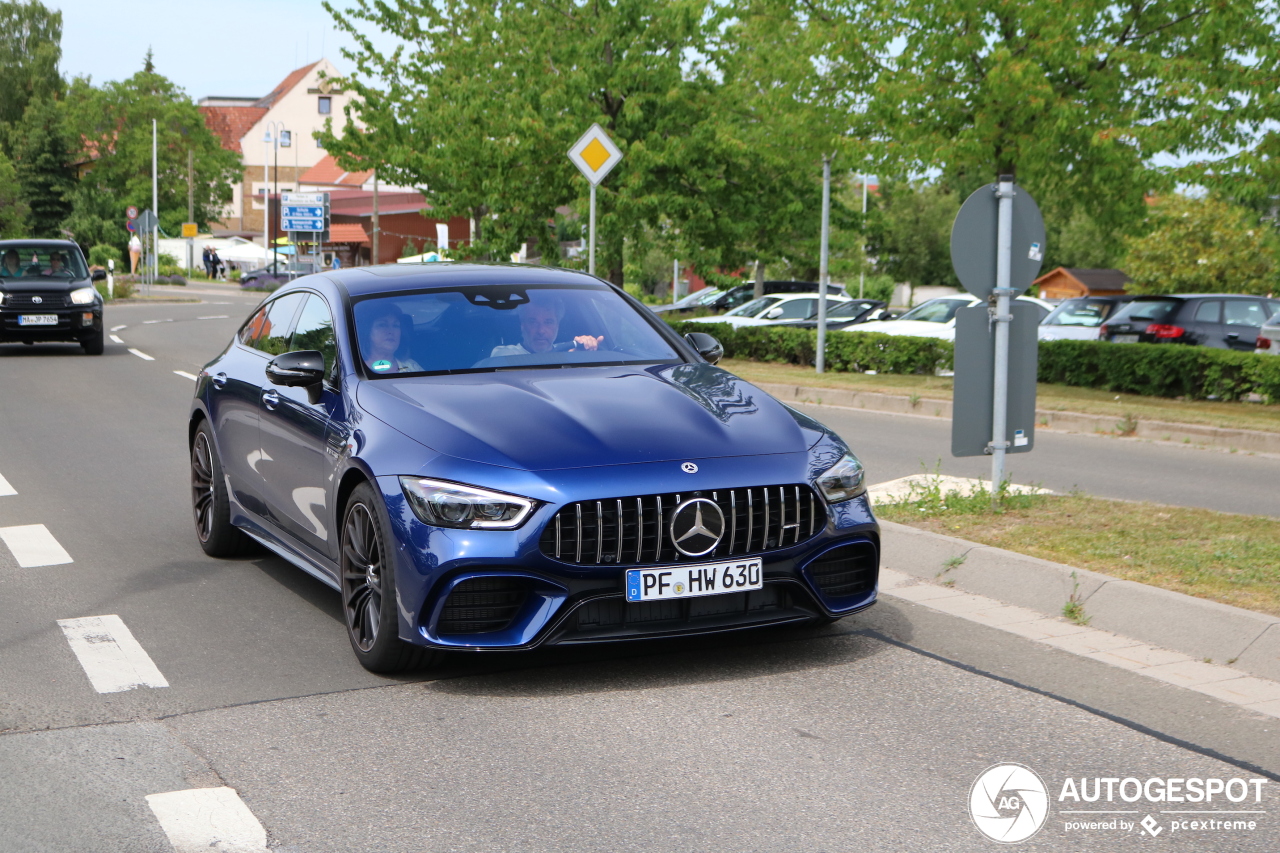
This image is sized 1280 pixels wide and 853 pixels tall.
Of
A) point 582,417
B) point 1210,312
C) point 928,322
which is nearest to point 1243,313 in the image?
point 1210,312

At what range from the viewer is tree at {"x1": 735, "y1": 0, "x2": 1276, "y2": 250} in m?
16.4

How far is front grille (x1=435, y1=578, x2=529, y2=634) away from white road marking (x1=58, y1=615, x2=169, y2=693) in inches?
45.3

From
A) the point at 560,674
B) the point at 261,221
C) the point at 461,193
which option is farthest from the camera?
the point at 261,221

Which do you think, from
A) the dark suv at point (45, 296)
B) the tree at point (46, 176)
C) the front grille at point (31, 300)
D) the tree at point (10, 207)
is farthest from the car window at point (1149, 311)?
the tree at point (46, 176)

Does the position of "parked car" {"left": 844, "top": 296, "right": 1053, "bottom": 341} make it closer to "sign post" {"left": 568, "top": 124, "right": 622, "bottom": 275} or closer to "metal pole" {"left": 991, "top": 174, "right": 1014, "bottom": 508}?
"sign post" {"left": 568, "top": 124, "right": 622, "bottom": 275}

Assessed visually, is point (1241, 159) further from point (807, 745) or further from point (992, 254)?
point (807, 745)

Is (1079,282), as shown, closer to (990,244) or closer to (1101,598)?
(990,244)

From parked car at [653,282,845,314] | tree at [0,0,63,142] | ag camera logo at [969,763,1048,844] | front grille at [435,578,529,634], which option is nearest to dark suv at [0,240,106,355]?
parked car at [653,282,845,314]

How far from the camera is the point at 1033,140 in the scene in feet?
55.9

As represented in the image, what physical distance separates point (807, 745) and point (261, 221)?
127 meters

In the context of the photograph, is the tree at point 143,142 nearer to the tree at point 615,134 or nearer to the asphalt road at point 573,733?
the tree at point 615,134

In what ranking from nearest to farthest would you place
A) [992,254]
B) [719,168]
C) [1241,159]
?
1. [992,254]
2. [1241,159]
3. [719,168]

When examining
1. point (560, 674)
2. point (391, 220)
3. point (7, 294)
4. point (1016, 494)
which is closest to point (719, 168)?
point (7, 294)

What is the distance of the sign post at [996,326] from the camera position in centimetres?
788
